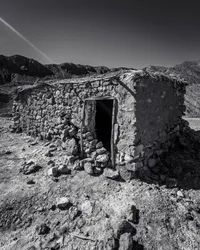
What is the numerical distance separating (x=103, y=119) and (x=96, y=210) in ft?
12.3

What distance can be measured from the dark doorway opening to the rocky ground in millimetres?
2175

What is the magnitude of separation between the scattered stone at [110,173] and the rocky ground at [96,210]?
0.10m

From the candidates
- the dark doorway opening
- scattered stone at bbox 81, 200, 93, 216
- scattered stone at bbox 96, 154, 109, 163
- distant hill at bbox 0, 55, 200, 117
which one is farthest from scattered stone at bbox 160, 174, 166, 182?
distant hill at bbox 0, 55, 200, 117

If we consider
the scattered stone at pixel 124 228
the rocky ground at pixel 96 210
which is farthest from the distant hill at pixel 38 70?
the scattered stone at pixel 124 228

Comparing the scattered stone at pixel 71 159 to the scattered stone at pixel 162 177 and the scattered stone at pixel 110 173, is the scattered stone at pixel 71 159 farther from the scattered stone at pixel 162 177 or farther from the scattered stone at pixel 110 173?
the scattered stone at pixel 162 177

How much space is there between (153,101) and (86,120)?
1821 mm

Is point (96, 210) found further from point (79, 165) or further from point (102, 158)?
point (79, 165)

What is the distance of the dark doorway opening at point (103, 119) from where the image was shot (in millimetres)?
5633

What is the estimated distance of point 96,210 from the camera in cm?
273

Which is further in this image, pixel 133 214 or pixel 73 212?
pixel 73 212

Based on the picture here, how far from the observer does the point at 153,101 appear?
3.67 m

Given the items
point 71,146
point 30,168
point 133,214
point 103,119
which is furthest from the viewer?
point 103,119

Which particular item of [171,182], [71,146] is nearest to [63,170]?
[71,146]

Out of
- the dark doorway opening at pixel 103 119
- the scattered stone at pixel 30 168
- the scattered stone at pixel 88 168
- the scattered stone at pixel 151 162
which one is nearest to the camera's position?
the scattered stone at pixel 88 168
